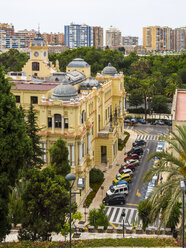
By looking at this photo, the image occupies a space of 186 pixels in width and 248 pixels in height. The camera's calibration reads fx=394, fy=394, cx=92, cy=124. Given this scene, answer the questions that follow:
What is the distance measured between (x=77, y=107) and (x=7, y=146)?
21.0 meters

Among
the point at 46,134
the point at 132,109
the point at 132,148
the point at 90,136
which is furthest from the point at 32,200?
the point at 132,109

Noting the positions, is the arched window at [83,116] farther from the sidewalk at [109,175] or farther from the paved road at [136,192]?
the paved road at [136,192]

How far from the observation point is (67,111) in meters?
53.8

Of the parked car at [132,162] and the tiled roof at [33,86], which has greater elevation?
the tiled roof at [33,86]

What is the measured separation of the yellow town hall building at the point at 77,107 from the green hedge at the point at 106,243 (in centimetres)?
1495

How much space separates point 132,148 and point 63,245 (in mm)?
45141

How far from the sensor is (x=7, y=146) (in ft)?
109

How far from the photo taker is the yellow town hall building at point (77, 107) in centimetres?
5394

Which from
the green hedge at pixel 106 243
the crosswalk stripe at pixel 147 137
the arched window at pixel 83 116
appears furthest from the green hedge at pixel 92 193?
the crosswalk stripe at pixel 147 137

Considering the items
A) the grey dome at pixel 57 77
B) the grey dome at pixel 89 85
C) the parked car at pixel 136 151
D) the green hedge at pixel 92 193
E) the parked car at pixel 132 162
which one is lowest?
the green hedge at pixel 92 193

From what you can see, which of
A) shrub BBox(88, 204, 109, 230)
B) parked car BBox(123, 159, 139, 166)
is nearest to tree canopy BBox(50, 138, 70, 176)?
shrub BBox(88, 204, 109, 230)

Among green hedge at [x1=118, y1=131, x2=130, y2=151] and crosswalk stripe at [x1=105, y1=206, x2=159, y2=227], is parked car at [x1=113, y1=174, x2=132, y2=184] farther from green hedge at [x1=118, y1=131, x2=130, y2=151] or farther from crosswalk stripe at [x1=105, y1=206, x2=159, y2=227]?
green hedge at [x1=118, y1=131, x2=130, y2=151]

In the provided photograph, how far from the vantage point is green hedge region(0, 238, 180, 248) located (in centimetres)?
3159

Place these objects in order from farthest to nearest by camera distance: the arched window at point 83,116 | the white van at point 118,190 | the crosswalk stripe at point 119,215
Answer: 1. the arched window at point 83,116
2. the white van at point 118,190
3. the crosswalk stripe at point 119,215
